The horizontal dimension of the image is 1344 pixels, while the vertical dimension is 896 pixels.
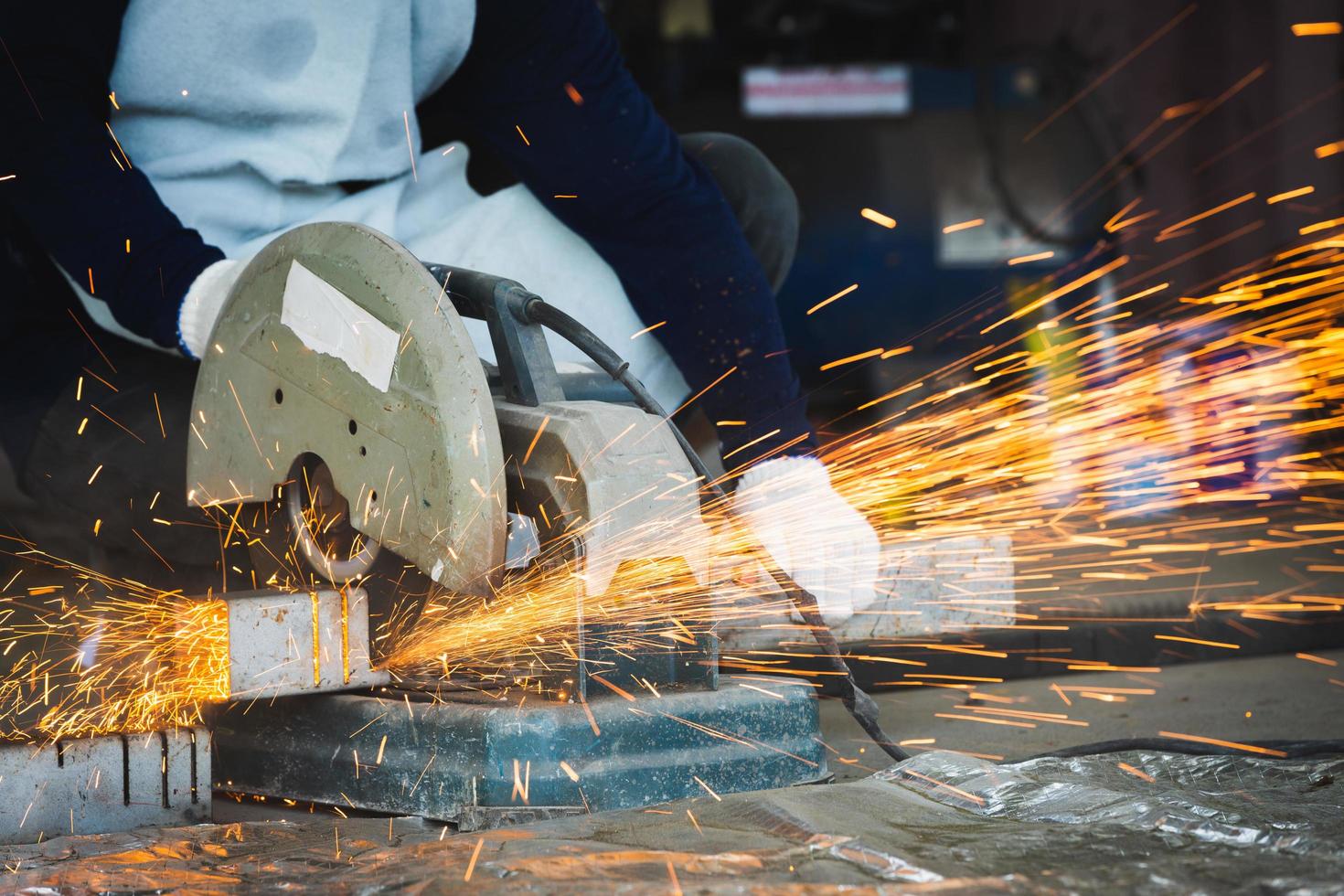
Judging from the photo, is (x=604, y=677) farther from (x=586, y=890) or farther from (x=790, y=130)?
(x=790, y=130)

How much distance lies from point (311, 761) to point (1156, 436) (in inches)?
158

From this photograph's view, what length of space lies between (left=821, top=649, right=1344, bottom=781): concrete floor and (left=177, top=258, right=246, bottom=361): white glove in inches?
45.1

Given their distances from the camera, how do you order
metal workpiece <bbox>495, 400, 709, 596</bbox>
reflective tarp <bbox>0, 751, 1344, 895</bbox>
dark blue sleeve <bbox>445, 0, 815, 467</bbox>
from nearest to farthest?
1. reflective tarp <bbox>0, 751, 1344, 895</bbox>
2. metal workpiece <bbox>495, 400, 709, 596</bbox>
3. dark blue sleeve <bbox>445, 0, 815, 467</bbox>

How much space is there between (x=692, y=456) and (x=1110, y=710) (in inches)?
43.1

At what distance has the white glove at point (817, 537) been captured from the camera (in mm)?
2252

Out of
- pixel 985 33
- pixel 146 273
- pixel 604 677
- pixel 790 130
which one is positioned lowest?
pixel 604 677

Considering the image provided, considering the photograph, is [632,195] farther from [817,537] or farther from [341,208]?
[817,537]

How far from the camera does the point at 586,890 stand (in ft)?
4.27

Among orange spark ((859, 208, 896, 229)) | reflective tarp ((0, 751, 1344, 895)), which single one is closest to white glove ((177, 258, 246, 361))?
reflective tarp ((0, 751, 1344, 895))

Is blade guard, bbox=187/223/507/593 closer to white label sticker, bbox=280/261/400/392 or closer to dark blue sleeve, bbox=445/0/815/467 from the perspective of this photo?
white label sticker, bbox=280/261/400/392

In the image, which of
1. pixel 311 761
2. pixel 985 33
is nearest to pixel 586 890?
pixel 311 761

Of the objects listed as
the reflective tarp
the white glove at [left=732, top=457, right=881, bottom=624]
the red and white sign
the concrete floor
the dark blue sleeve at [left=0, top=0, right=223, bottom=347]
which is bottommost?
the reflective tarp

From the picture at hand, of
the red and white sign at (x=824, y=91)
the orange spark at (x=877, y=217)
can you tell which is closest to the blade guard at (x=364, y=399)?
the red and white sign at (x=824, y=91)

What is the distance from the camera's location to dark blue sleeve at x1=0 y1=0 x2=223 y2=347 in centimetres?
212
